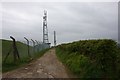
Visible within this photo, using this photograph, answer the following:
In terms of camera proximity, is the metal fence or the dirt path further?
the metal fence

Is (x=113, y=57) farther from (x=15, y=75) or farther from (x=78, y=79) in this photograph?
(x=15, y=75)

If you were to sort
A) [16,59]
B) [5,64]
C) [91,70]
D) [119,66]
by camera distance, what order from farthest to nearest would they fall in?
1. [16,59]
2. [5,64]
3. [91,70]
4. [119,66]

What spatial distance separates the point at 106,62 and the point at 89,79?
1.10 m

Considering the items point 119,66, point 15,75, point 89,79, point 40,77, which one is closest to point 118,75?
point 119,66

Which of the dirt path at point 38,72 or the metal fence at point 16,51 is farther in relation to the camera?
the metal fence at point 16,51

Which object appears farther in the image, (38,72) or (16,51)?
(16,51)

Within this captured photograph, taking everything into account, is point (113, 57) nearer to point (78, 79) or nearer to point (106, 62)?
point (106, 62)

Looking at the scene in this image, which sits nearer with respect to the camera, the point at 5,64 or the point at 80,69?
the point at 80,69

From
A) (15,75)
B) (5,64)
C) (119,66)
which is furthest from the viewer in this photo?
(5,64)

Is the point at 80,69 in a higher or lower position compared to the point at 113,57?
lower

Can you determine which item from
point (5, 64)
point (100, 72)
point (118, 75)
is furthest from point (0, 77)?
point (118, 75)

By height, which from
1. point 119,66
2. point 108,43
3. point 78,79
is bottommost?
point 78,79

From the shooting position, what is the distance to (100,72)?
34.5 ft

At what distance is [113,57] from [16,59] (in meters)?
8.40
